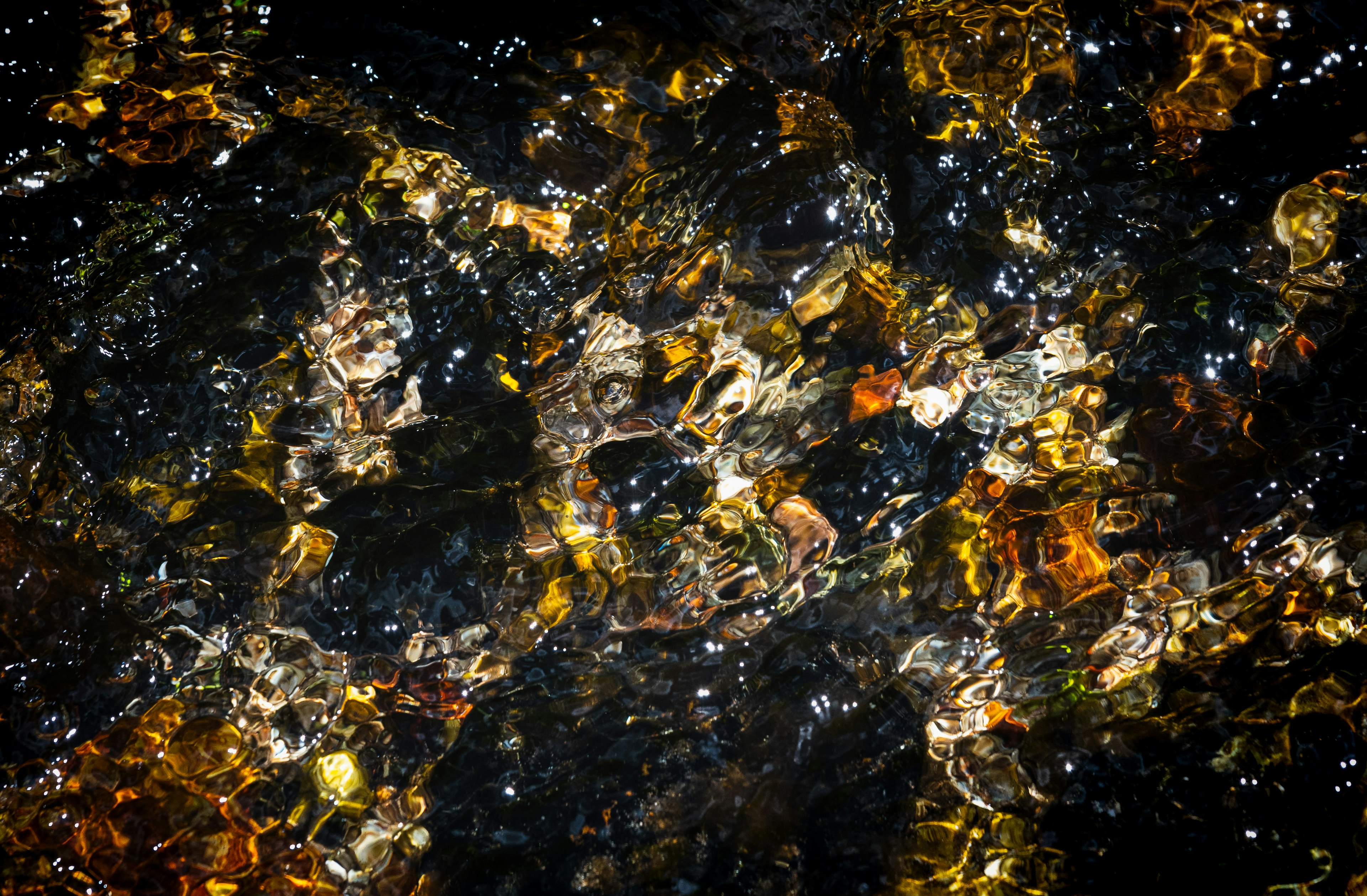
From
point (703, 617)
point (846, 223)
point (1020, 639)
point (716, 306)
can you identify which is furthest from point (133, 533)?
point (1020, 639)

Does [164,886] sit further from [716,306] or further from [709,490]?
[716,306]

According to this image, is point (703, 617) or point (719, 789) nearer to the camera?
point (719, 789)

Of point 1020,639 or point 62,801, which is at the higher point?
point 1020,639

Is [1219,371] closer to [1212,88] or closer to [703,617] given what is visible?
[1212,88]

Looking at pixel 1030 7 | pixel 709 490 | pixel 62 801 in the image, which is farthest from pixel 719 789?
pixel 1030 7

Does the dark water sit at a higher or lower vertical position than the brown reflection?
lower

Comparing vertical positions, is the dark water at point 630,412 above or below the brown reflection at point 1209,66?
below

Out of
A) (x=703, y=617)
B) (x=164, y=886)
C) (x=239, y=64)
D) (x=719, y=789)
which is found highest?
(x=239, y=64)
